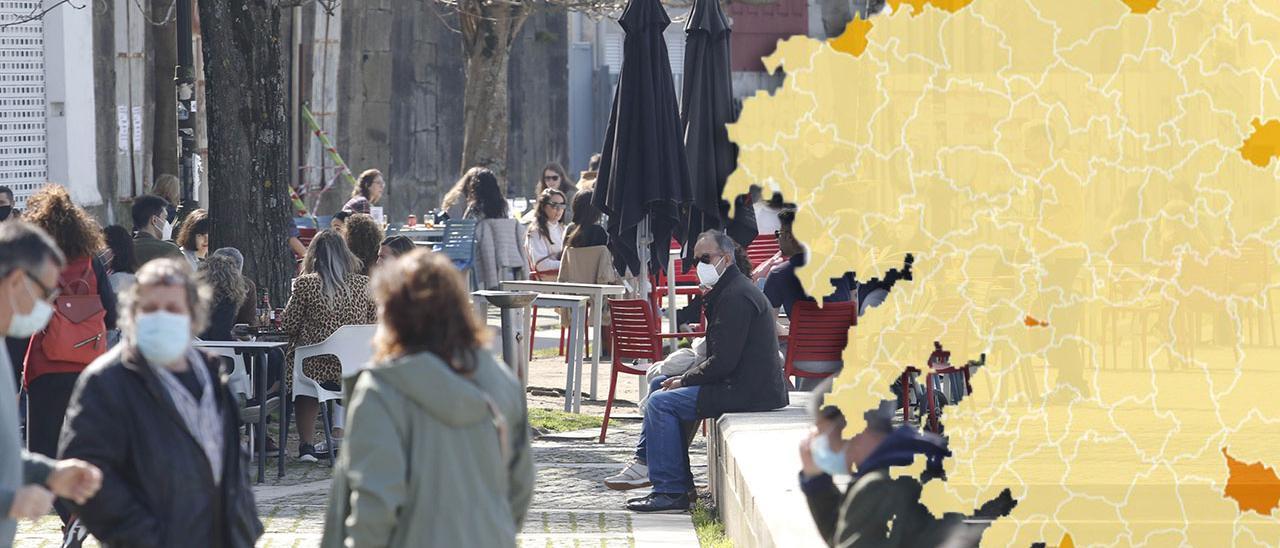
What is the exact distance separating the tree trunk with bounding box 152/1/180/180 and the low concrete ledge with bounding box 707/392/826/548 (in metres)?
10.2

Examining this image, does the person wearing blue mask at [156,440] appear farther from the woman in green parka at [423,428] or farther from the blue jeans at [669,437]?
the blue jeans at [669,437]

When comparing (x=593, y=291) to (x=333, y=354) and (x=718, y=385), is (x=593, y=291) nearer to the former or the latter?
(x=333, y=354)

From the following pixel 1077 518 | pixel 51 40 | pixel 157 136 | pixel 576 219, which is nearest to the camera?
pixel 1077 518

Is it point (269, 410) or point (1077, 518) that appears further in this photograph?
point (269, 410)

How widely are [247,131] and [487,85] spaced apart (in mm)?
12056

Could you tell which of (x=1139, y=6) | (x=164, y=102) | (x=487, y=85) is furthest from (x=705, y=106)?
(x=487, y=85)

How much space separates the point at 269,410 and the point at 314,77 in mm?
17807

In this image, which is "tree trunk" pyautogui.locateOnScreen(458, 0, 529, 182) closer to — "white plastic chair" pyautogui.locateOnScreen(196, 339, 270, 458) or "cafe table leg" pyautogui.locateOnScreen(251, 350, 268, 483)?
"cafe table leg" pyautogui.locateOnScreen(251, 350, 268, 483)

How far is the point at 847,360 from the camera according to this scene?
245 inches

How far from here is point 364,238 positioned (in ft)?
36.1

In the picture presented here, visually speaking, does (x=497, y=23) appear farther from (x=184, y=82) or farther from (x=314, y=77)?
(x=184, y=82)

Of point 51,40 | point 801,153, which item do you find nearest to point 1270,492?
point 801,153

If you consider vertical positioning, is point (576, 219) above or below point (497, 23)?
below
